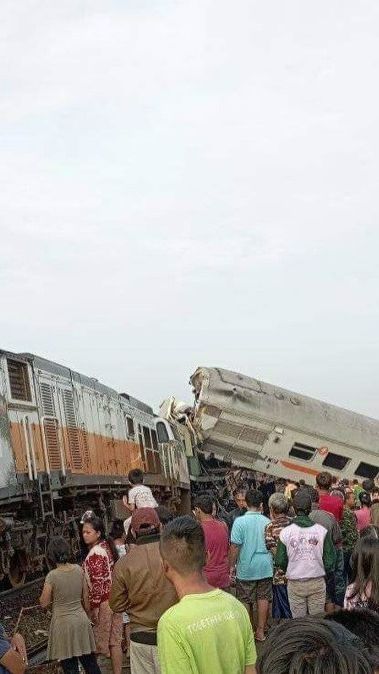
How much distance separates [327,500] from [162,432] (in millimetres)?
16719

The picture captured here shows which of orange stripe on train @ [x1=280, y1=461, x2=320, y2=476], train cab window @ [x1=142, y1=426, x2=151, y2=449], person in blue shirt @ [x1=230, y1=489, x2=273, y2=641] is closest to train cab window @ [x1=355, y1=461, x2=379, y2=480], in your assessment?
orange stripe on train @ [x1=280, y1=461, x2=320, y2=476]

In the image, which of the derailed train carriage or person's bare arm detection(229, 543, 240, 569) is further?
the derailed train carriage

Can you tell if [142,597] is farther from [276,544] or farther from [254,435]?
[254,435]

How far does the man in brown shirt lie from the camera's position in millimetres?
6227

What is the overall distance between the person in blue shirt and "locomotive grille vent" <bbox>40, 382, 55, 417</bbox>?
665cm

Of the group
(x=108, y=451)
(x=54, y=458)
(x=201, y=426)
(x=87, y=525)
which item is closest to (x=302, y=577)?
(x=87, y=525)

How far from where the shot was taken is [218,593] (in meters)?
4.25

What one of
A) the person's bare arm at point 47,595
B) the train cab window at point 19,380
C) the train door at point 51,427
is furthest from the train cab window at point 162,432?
the person's bare arm at point 47,595

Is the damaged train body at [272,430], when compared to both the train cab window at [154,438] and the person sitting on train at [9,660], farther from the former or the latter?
the person sitting on train at [9,660]

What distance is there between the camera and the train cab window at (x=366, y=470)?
104 ft

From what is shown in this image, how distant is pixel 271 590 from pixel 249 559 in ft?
1.66

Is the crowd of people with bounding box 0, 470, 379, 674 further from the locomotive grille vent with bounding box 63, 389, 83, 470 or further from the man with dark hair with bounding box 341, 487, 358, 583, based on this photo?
the locomotive grille vent with bounding box 63, 389, 83, 470

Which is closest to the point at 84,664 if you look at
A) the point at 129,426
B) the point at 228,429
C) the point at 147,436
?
the point at 129,426

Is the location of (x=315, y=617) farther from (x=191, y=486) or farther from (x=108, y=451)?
(x=191, y=486)
